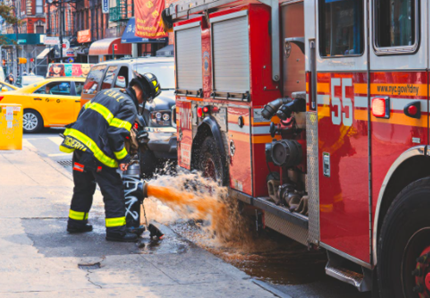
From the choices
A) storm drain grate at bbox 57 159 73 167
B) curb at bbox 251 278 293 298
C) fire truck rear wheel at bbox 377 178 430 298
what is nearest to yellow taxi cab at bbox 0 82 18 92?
storm drain grate at bbox 57 159 73 167

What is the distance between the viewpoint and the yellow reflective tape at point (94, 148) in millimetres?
7117

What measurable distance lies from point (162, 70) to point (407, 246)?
30.8 feet

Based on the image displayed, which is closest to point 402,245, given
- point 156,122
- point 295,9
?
point 295,9

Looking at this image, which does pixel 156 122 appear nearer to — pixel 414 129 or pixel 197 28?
pixel 197 28

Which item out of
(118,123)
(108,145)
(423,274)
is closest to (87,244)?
(108,145)

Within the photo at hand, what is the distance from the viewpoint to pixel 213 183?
761 cm

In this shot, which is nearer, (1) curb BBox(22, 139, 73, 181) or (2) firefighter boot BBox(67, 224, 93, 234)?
(2) firefighter boot BBox(67, 224, 93, 234)

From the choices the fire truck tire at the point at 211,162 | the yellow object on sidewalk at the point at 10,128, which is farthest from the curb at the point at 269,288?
the yellow object on sidewalk at the point at 10,128

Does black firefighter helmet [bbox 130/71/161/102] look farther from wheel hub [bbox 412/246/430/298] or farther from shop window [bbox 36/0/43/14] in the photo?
shop window [bbox 36/0/43/14]

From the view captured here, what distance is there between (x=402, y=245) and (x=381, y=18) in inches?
52.2

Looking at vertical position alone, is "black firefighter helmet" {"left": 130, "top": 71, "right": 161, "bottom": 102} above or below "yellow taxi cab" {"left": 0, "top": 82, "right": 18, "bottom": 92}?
below

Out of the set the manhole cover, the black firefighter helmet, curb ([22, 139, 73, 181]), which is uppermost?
the black firefighter helmet

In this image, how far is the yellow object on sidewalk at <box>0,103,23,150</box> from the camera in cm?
1509

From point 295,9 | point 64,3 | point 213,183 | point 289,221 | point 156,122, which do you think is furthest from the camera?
point 64,3
